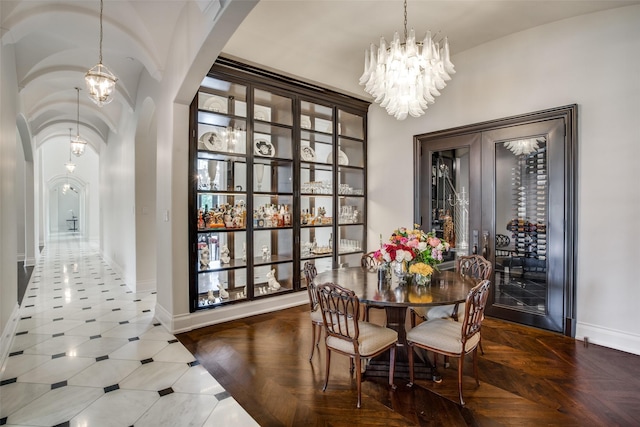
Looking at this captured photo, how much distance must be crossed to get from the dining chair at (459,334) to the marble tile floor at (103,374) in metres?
1.35

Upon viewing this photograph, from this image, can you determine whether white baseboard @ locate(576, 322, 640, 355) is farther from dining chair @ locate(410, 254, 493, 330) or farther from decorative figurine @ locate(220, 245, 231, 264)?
decorative figurine @ locate(220, 245, 231, 264)

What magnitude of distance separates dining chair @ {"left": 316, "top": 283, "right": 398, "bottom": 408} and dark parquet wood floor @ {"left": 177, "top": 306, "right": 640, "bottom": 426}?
0.56 feet

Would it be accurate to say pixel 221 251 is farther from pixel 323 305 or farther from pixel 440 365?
pixel 440 365

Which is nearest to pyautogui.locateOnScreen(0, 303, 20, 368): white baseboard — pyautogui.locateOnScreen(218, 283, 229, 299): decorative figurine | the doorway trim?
pyautogui.locateOnScreen(218, 283, 229, 299): decorative figurine

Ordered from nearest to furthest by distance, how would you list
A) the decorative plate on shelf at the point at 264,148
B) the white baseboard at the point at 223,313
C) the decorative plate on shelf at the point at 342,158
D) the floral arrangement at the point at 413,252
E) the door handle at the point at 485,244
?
the floral arrangement at the point at 413,252, the white baseboard at the point at 223,313, the door handle at the point at 485,244, the decorative plate on shelf at the point at 264,148, the decorative plate on shelf at the point at 342,158

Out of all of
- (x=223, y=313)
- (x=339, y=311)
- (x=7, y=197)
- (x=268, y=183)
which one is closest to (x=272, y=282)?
(x=223, y=313)

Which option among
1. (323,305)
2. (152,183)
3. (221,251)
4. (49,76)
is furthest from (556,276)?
(49,76)

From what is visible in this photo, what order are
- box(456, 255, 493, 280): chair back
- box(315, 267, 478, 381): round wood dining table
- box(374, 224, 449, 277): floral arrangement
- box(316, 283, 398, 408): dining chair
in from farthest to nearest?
box(456, 255, 493, 280): chair back
box(374, 224, 449, 277): floral arrangement
box(315, 267, 478, 381): round wood dining table
box(316, 283, 398, 408): dining chair

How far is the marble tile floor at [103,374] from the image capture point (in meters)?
2.19

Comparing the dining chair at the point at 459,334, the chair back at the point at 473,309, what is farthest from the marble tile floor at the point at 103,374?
the chair back at the point at 473,309

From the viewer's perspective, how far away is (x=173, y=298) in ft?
12.1

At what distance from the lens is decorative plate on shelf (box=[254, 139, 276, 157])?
446 cm

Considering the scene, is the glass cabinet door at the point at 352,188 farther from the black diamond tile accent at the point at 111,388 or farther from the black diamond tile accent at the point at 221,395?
the black diamond tile accent at the point at 111,388

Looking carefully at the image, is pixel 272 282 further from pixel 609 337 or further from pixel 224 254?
pixel 609 337
